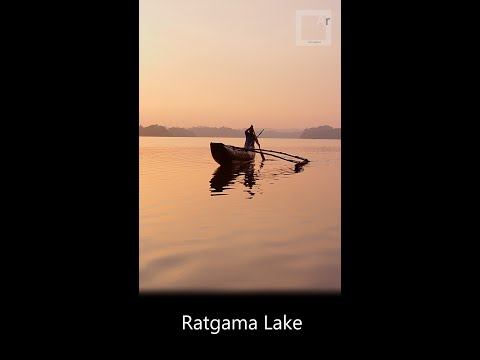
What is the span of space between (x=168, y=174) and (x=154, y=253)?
13.4 m

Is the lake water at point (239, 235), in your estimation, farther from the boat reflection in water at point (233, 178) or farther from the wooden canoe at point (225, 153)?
the wooden canoe at point (225, 153)

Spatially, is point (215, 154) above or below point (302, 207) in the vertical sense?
above

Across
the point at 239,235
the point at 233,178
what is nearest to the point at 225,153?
the point at 233,178

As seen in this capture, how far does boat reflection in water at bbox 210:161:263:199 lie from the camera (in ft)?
51.4

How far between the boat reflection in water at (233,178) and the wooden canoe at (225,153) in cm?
37

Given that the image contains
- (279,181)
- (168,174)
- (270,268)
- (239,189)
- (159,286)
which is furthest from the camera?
(168,174)

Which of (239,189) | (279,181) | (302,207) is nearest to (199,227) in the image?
(302,207)

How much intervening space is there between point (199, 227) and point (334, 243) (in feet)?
10.2

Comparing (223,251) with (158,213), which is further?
(158,213)

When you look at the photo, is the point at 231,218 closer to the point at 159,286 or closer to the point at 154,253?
the point at 154,253

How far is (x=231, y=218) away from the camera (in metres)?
10.6

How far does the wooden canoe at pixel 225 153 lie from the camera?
20.4 metres

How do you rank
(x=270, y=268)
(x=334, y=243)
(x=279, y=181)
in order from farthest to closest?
(x=279, y=181) → (x=334, y=243) → (x=270, y=268)

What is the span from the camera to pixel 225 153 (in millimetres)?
20719
